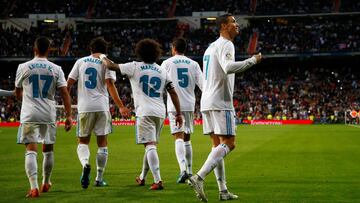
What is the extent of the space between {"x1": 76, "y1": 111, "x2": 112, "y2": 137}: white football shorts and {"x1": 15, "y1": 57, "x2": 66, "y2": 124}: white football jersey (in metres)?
0.97

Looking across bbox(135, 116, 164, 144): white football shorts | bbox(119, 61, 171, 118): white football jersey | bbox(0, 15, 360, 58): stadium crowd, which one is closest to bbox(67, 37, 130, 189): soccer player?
bbox(119, 61, 171, 118): white football jersey

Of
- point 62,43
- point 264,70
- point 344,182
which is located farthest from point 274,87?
point 344,182

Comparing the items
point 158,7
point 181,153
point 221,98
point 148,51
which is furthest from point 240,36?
point 221,98

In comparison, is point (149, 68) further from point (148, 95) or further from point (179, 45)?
point (179, 45)

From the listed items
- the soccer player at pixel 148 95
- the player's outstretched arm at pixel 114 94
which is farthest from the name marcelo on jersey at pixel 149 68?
the player's outstretched arm at pixel 114 94

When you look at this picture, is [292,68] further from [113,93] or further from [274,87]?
[113,93]

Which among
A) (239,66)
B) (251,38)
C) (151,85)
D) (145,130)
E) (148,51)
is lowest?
(145,130)

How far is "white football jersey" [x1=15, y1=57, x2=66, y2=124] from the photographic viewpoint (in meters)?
9.95

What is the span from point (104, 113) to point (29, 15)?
6005 centimetres

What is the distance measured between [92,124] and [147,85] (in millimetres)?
1324

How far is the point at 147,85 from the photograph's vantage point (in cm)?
1047

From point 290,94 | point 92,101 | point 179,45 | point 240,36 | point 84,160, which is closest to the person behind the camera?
point 84,160

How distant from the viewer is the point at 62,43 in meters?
65.5

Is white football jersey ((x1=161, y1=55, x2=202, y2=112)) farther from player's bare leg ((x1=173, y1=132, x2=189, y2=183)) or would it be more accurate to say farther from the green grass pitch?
the green grass pitch
